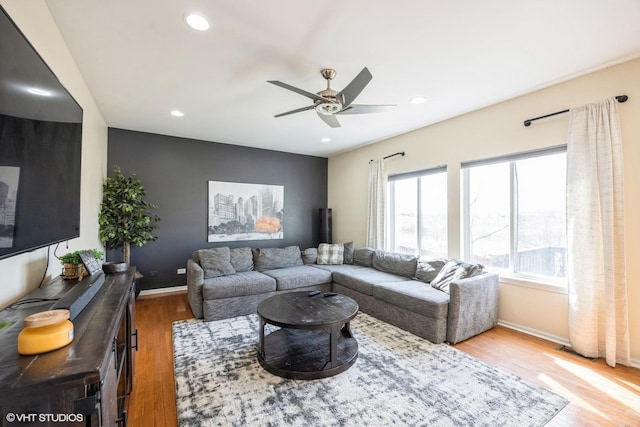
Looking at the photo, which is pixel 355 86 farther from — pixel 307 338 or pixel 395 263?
pixel 395 263

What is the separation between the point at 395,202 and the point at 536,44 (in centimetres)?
309

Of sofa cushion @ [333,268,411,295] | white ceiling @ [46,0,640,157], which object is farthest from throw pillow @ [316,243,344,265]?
white ceiling @ [46,0,640,157]

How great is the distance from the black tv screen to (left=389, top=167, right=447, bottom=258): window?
4205 mm

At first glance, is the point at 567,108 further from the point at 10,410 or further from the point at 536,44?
the point at 10,410

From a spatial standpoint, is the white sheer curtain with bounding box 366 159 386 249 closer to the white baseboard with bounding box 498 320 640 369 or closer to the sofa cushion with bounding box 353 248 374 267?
the sofa cushion with bounding box 353 248 374 267

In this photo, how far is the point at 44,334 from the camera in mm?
905

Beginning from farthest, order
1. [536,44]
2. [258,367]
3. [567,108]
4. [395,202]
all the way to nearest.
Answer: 1. [395,202]
2. [567,108]
3. [258,367]
4. [536,44]

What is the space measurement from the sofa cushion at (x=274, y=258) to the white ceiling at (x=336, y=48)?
7.47 feet

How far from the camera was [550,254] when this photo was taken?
3133 mm

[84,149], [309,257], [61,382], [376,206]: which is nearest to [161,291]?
[309,257]

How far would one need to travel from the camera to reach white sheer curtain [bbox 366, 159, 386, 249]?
16.6 ft

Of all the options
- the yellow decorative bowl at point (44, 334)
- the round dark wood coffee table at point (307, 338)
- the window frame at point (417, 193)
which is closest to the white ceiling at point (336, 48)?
the window frame at point (417, 193)

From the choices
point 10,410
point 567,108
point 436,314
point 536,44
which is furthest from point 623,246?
point 10,410

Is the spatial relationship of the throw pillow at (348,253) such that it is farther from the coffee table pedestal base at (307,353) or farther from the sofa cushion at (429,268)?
the coffee table pedestal base at (307,353)
